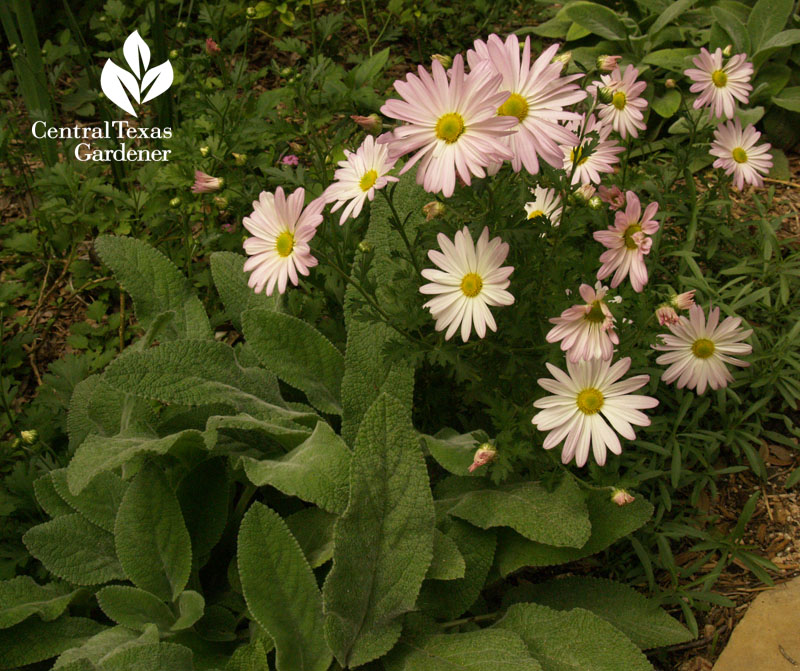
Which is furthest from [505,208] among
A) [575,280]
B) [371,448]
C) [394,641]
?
[394,641]

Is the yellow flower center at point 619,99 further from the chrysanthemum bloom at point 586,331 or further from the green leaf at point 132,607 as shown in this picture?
the green leaf at point 132,607

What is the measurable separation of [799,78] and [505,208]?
7.38 ft

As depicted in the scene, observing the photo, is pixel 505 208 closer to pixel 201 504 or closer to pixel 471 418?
pixel 471 418

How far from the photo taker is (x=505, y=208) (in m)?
1.56

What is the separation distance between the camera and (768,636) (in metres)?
1.78

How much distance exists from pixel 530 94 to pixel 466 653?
1035mm

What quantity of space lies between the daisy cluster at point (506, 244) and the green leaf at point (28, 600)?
803 mm

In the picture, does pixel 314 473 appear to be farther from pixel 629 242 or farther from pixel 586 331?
pixel 629 242

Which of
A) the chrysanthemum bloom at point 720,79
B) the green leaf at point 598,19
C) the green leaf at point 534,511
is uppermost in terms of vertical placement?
the green leaf at point 598,19

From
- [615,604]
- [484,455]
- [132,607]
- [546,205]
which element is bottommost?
[615,604]

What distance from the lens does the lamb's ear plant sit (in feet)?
5.08

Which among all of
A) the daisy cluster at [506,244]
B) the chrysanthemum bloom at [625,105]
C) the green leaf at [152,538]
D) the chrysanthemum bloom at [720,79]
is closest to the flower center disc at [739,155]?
the chrysanthemum bloom at [720,79]

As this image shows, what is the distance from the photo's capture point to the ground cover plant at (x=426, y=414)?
4.80 feet

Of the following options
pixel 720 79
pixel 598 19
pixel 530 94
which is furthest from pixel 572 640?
pixel 598 19
